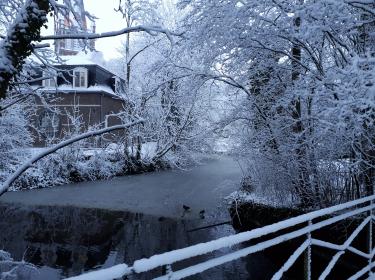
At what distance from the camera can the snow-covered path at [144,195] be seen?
13.7 metres

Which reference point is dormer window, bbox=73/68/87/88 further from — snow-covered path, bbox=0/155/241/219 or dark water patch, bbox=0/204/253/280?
dark water patch, bbox=0/204/253/280

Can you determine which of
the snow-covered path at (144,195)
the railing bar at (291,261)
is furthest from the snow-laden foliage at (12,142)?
the railing bar at (291,261)

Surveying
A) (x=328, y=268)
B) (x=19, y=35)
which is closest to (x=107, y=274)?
(x=19, y=35)

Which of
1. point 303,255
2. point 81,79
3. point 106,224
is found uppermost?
point 81,79

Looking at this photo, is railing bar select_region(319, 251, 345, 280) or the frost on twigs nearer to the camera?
the frost on twigs

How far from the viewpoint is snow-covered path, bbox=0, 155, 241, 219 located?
13.7 meters

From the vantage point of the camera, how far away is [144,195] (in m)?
15.9

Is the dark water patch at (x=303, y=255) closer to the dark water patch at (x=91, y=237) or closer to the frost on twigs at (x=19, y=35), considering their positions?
the dark water patch at (x=91, y=237)

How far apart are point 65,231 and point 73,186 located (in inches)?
291

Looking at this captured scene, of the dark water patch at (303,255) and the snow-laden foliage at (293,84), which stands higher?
the snow-laden foliage at (293,84)

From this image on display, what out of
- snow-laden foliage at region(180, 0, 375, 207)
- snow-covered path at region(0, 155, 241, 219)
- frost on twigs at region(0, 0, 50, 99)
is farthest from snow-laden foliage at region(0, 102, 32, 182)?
frost on twigs at region(0, 0, 50, 99)

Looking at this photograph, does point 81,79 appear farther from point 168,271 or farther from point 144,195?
point 168,271

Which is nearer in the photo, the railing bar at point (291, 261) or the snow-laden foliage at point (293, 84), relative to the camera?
the railing bar at point (291, 261)

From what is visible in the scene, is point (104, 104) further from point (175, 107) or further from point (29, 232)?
point (29, 232)
